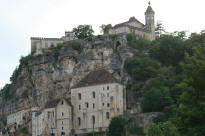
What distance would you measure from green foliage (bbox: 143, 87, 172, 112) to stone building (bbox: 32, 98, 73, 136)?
41.2 feet

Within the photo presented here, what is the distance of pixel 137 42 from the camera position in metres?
89.4

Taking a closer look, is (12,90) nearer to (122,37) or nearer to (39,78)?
(39,78)

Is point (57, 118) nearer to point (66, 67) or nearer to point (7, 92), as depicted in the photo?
point (66, 67)

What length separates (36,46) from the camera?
9956 centimetres

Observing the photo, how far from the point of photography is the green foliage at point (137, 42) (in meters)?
88.8

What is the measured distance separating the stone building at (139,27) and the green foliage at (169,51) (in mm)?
8528

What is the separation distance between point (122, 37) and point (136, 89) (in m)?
11.6

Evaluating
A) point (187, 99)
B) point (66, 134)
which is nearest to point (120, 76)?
point (66, 134)

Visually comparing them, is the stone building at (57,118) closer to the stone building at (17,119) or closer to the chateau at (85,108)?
the chateau at (85,108)

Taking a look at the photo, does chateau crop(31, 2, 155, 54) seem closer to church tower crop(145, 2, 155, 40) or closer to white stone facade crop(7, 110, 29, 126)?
church tower crop(145, 2, 155, 40)

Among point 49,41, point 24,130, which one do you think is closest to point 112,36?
point 49,41

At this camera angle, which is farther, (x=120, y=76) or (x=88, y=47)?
(x=88, y=47)

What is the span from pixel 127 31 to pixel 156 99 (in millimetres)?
21589

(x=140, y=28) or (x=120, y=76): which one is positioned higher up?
(x=140, y=28)
